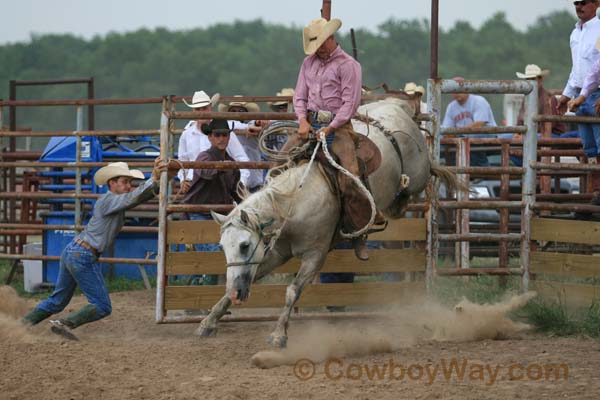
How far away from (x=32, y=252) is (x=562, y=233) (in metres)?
5.81

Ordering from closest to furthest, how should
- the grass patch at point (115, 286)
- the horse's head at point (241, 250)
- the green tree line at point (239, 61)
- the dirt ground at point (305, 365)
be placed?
the dirt ground at point (305, 365), the horse's head at point (241, 250), the grass patch at point (115, 286), the green tree line at point (239, 61)

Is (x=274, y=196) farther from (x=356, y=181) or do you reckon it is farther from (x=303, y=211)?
(x=356, y=181)

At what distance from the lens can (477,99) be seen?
12133mm

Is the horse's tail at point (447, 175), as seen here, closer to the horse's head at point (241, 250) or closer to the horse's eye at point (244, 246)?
the horse's head at point (241, 250)

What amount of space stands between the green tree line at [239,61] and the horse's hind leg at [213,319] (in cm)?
4634

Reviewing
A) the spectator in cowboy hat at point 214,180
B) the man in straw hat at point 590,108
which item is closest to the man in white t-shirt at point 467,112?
the man in straw hat at point 590,108

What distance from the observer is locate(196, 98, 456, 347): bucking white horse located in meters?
6.32

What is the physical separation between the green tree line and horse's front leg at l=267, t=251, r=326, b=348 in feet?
153

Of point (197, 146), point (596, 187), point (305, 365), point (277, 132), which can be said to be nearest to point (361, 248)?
point (277, 132)

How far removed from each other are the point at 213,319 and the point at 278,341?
0.79 m

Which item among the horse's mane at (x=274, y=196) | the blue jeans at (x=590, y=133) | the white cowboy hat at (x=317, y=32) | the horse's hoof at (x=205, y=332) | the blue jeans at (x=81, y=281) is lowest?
the horse's hoof at (x=205, y=332)

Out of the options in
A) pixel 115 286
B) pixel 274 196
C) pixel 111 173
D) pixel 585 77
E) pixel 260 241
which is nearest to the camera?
pixel 260 241

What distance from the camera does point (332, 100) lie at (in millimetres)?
7262

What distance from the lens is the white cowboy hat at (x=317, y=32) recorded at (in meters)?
7.04
